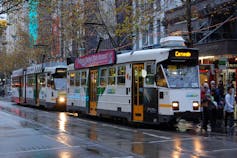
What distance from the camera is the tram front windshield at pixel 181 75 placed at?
694 inches

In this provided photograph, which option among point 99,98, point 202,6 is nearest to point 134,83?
point 99,98

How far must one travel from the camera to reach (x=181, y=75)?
58.7 feet

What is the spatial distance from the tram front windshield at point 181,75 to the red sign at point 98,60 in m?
3.86

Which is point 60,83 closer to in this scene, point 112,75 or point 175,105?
point 112,75

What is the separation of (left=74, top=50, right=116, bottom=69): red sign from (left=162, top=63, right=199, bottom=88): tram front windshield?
12.7 feet

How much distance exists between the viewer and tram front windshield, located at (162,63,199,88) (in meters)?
17.6

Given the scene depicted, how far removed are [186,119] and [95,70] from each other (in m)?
7.17

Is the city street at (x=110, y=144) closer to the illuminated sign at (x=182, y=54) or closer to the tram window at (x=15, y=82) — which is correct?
the illuminated sign at (x=182, y=54)

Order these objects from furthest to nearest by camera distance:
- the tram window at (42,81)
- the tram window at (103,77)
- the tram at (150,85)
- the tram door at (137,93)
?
the tram window at (42,81) → the tram window at (103,77) → the tram door at (137,93) → the tram at (150,85)

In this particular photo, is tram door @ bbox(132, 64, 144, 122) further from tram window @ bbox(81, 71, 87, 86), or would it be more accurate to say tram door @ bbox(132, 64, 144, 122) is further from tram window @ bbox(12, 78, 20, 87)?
tram window @ bbox(12, 78, 20, 87)

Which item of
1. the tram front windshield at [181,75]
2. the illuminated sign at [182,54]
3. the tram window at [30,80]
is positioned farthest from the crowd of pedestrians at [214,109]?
the tram window at [30,80]

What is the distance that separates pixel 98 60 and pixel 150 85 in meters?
5.29

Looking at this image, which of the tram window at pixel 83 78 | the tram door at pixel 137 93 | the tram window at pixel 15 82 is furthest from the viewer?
the tram window at pixel 15 82

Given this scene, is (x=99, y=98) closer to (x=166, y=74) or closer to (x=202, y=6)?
(x=166, y=74)
